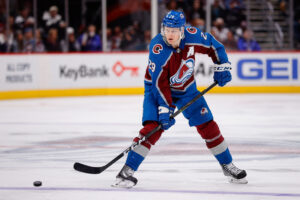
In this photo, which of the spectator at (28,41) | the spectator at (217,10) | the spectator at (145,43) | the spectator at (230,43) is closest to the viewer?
the spectator at (28,41)

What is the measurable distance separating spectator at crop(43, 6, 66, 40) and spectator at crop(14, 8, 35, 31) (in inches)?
10.7

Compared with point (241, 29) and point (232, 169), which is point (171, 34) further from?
point (241, 29)

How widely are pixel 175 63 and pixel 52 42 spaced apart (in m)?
7.77

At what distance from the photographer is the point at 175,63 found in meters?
3.81

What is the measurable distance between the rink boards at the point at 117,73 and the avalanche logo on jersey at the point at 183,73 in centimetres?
691

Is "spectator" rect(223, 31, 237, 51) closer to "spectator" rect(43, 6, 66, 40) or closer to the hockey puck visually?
"spectator" rect(43, 6, 66, 40)

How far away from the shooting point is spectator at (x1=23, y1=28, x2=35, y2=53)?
36.2ft

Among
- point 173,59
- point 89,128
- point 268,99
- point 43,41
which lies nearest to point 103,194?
point 173,59

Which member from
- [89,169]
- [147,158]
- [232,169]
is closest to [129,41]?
[147,158]

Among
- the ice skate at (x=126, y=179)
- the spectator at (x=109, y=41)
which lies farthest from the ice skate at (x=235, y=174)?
the spectator at (x=109, y=41)

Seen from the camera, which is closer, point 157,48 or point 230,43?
point 157,48

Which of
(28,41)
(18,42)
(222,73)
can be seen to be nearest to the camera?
(222,73)

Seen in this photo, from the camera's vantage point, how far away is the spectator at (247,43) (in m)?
12.1

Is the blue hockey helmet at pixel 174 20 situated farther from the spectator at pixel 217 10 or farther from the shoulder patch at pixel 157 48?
the spectator at pixel 217 10
